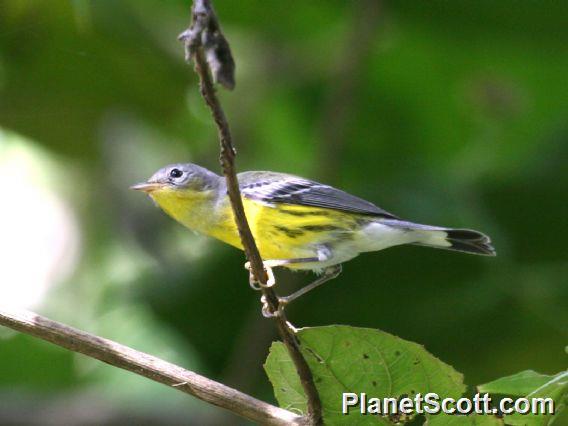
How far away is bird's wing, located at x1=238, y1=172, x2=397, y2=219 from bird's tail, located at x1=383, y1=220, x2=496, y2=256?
0.10 metres

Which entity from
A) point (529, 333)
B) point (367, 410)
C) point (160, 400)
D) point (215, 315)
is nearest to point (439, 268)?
point (529, 333)

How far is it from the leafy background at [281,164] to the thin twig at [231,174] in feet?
6.70

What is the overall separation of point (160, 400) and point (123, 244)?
1128mm

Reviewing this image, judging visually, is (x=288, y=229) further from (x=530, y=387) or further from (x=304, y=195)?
(x=530, y=387)

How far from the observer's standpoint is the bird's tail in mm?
3582

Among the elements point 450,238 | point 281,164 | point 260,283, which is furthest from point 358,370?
point 281,164

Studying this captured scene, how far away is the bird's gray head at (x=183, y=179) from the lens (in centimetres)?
375

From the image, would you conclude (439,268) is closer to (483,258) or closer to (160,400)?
(483,258)

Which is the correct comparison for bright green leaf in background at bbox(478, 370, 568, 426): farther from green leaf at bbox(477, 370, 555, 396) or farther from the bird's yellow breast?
the bird's yellow breast

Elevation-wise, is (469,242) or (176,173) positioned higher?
(176,173)

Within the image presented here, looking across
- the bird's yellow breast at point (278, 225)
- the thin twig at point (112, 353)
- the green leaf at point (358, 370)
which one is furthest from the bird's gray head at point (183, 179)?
the thin twig at point (112, 353)

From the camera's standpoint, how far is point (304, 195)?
3.64 m

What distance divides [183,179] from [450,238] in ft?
3.89

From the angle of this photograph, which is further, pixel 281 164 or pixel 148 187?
pixel 281 164
